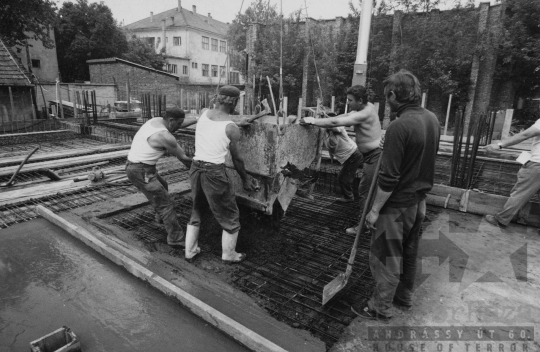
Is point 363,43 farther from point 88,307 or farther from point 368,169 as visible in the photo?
point 88,307

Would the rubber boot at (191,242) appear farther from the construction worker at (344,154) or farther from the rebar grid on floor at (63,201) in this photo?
the rebar grid on floor at (63,201)

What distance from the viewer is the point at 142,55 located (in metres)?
33.5

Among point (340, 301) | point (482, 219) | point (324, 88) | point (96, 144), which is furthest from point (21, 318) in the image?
point (324, 88)

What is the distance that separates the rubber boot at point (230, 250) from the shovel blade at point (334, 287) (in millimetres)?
1100

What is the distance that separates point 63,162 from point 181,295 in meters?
5.95

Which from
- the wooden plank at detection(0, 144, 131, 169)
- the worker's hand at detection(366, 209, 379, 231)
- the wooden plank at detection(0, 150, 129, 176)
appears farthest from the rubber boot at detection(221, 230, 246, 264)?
the wooden plank at detection(0, 144, 131, 169)

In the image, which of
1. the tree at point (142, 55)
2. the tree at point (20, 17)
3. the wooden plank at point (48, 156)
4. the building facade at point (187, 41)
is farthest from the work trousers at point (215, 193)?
the building facade at point (187, 41)

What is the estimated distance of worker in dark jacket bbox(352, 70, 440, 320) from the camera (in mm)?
2537

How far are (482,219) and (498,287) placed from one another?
1999mm

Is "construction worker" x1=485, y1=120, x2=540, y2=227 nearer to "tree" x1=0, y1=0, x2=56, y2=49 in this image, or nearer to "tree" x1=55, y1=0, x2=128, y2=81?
"tree" x1=0, y1=0, x2=56, y2=49

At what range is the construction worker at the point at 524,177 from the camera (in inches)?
170

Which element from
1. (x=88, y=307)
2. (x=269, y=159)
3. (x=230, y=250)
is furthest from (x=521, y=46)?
(x=88, y=307)

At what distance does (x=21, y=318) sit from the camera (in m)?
2.84

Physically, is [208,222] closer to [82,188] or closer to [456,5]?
[82,188]
